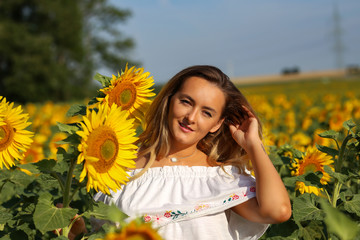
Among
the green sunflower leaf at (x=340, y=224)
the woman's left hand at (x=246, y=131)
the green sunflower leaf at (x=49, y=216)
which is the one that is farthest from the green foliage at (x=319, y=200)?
the green sunflower leaf at (x=340, y=224)

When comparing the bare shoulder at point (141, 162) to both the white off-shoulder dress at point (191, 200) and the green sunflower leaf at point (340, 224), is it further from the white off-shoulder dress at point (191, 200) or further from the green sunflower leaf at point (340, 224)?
the green sunflower leaf at point (340, 224)

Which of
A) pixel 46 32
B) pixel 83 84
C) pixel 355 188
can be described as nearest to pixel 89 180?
pixel 355 188

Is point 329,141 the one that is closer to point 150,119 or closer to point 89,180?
point 150,119

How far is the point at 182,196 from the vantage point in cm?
207

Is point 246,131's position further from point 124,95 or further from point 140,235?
point 140,235

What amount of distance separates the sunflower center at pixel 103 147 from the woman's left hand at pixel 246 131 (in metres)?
0.74

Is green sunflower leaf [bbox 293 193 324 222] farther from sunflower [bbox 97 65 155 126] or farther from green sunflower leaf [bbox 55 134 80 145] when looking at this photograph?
green sunflower leaf [bbox 55 134 80 145]

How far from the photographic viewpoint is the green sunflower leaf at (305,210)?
204 centimetres

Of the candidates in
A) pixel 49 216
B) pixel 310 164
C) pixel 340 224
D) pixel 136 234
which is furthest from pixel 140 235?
pixel 310 164

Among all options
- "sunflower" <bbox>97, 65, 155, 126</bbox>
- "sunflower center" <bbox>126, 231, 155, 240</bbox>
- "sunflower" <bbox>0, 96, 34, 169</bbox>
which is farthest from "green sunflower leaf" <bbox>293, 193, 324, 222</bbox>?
"sunflower center" <bbox>126, 231, 155, 240</bbox>

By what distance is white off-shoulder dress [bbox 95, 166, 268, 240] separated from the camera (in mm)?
2000

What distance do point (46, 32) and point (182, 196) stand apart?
2594 centimetres

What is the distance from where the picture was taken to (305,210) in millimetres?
2076

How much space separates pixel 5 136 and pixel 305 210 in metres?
1.27
